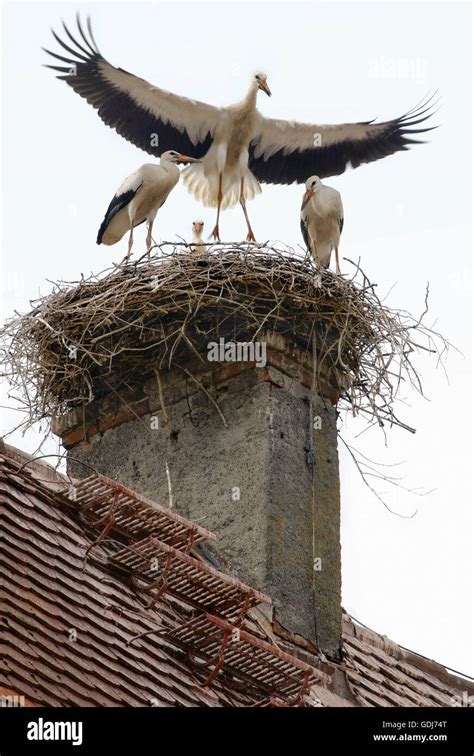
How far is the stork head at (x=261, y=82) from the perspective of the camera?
1322 centimetres

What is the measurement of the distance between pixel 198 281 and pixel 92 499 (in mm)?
1976

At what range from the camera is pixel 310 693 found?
8.48 metres

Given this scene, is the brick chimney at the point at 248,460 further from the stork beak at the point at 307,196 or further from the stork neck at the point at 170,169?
the stork beak at the point at 307,196

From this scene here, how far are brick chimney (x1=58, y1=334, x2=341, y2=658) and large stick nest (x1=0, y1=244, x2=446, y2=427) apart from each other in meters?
0.12

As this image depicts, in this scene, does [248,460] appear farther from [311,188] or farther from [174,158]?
[174,158]

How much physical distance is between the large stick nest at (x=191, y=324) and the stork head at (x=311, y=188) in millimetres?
2394

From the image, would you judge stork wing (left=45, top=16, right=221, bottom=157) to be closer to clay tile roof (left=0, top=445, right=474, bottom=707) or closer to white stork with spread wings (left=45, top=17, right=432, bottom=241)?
white stork with spread wings (left=45, top=17, right=432, bottom=241)

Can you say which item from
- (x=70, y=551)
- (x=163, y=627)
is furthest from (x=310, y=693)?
(x=70, y=551)

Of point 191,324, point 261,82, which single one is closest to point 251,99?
point 261,82

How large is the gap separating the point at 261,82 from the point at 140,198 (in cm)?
153

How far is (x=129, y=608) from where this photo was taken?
25.8 ft
